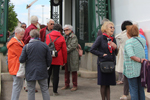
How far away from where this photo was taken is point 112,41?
4.76 m

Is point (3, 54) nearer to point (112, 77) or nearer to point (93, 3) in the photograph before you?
point (93, 3)

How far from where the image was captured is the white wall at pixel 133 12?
6.30 metres

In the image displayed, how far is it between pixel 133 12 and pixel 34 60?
13.3ft

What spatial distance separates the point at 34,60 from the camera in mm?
4367

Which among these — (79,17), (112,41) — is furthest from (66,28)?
(79,17)

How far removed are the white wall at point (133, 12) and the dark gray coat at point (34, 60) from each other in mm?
3062

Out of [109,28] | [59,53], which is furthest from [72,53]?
[109,28]

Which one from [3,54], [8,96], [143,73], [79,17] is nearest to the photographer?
[143,73]

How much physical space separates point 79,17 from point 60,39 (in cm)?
546

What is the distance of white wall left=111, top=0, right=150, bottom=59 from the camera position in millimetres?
6305

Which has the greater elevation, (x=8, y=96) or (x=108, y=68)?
(x=108, y=68)

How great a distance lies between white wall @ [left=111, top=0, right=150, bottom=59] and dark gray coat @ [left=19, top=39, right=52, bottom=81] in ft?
10.0

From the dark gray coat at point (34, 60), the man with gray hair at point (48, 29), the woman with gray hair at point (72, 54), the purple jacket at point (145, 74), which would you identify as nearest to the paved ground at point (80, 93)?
the woman with gray hair at point (72, 54)

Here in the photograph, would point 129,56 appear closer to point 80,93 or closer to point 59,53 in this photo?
point 59,53
